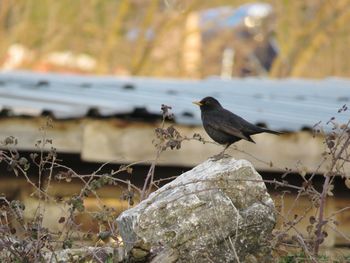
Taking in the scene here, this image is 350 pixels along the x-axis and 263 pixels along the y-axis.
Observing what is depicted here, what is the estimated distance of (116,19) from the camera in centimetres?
2469

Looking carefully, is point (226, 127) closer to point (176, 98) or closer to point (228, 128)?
point (228, 128)

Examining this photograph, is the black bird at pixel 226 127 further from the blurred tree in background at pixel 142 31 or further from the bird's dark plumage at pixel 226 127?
the blurred tree in background at pixel 142 31

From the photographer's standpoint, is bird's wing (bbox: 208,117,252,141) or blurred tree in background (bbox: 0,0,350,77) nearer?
bird's wing (bbox: 208,117,252,141)

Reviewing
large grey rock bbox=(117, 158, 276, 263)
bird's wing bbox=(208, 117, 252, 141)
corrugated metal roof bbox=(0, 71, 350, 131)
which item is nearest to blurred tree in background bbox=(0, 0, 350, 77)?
corrugated metal roof bbox=(0, 71, 350, 131)

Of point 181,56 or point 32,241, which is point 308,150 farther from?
point 181,56

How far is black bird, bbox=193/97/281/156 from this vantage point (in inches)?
280

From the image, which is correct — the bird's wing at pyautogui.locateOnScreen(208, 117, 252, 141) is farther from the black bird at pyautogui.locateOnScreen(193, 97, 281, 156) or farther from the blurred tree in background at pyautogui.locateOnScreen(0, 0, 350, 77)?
the blurred tree in background at pyautogui.locateOnScreen(0, 0, 350, 77)

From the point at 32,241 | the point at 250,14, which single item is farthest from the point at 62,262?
the point at 250,14

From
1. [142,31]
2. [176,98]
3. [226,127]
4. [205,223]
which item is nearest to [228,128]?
[226,127]

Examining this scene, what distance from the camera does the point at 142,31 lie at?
24906 millimetres

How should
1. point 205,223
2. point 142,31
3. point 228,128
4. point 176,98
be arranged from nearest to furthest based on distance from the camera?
point 205,223 < point 228,128 < point 176,98 < point 142,31

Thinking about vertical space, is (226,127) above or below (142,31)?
below

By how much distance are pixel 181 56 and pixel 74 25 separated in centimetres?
274

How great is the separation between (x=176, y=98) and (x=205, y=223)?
6.07 metres
